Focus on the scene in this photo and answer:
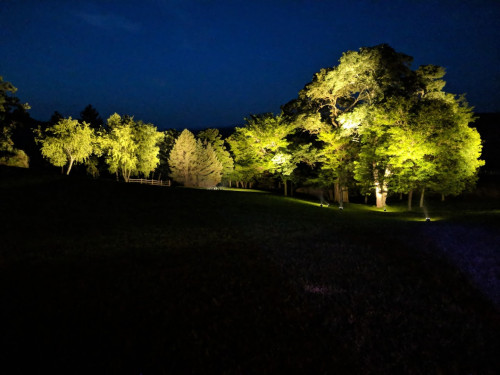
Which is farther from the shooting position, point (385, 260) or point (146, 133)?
point (146, 133)

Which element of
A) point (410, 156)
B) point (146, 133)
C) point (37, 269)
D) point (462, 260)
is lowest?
point (37, 269)

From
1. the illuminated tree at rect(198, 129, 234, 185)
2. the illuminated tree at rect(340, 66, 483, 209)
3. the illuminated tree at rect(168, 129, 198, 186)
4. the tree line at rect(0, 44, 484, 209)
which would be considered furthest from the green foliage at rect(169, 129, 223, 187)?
the illuminated tree at rect(340, 66, 483, 209)

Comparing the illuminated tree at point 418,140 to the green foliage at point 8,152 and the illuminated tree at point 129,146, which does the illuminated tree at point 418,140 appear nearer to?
the illuminated tree at point 129,146

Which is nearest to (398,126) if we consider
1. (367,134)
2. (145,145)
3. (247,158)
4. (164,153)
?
(367,134)

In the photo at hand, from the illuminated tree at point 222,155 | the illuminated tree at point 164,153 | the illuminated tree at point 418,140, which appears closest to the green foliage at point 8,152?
the illuminated tree at point 164,153

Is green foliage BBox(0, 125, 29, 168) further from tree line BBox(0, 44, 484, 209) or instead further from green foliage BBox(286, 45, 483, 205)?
green foliage BBox(286, 45, 483, 205)

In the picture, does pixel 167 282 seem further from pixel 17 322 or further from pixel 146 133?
pixel 146 133

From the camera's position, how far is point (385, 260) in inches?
364

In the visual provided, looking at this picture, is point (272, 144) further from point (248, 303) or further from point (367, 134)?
point (248, 303)

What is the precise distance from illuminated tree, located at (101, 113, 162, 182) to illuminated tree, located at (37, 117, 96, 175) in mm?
3591

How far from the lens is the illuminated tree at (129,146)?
2010 inches

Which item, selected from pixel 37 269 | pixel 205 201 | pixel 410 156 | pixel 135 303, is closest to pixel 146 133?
pixel 205 201

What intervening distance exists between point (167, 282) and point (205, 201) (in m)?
19.7

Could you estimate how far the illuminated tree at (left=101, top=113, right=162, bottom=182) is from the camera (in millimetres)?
51062
